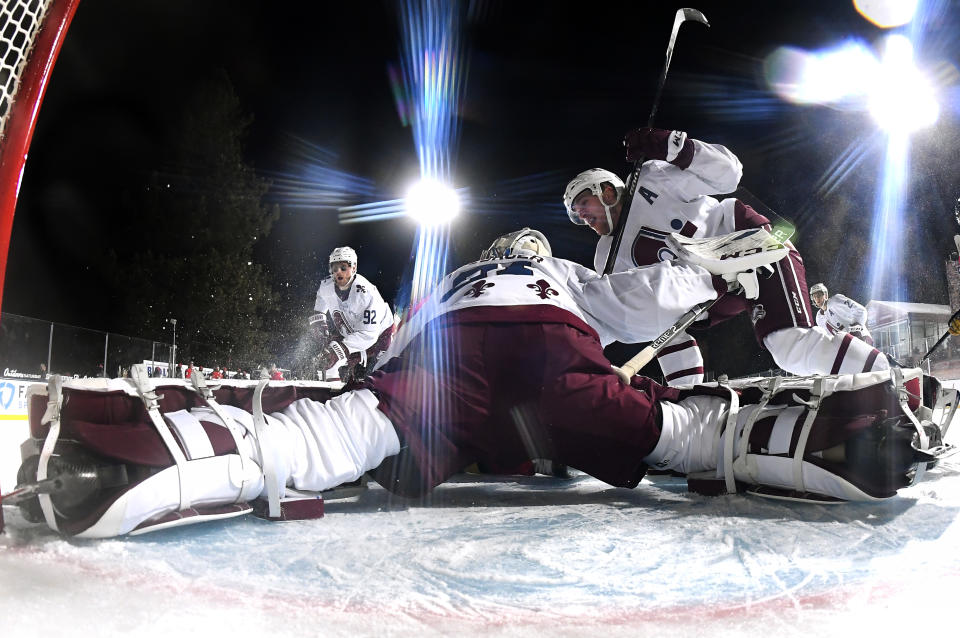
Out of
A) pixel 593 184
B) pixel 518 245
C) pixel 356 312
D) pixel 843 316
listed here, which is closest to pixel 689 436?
pixel 518 245

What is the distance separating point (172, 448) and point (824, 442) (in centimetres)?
130

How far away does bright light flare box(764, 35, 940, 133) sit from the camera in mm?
10336

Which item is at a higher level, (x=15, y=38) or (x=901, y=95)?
(x=901, y=95)

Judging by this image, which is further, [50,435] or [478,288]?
[478,288]

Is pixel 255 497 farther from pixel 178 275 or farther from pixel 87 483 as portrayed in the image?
pixel 178 275

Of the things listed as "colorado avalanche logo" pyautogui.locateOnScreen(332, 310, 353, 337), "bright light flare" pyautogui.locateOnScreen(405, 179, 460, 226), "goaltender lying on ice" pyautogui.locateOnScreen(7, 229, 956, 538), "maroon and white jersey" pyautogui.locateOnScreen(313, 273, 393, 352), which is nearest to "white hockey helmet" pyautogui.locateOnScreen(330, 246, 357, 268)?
"maroon and white jersey" pyautogui.locateOnScreen(313, 273, 393, 352)

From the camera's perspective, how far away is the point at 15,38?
4.22ft

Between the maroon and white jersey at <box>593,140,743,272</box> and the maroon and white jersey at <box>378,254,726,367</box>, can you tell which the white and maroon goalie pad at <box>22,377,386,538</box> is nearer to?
Result: the maroon and white jersey at <box>378,254,726,367</box>

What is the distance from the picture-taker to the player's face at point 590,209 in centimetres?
366

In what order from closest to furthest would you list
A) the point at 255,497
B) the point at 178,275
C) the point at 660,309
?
the point at 255,497 → the point at 660,309 → the point at 178,275

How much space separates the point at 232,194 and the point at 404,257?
5.87 meters

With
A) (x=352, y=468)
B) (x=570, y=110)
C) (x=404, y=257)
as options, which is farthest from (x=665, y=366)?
(x=404, y=257)

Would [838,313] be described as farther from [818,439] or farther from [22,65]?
[22,65]

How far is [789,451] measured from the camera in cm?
146
